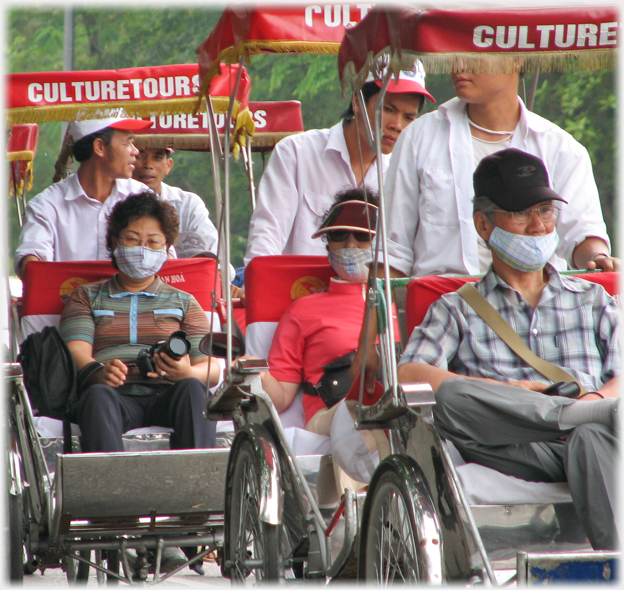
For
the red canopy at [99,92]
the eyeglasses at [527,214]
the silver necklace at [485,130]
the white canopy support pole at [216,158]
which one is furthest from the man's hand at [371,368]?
the red canopy at [99,92]

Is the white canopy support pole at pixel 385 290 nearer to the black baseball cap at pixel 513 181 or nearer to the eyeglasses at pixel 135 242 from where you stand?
the black baseball cap at pixel 513 181

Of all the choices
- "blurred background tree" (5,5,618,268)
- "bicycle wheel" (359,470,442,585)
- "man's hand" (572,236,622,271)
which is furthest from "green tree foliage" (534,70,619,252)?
"bicycle wheel" (359,470,442,585)

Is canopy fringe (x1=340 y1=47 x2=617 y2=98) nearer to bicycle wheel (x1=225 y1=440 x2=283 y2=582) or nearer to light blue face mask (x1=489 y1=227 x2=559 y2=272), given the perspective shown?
light blue face mask (x1=489 y1=227 x2=559 y2=272)

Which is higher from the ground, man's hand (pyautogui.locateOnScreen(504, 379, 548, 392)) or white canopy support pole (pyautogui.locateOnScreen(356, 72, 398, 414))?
white canopy support pole (pyautogui.locateOnScreen(356, 72, 398, 414))

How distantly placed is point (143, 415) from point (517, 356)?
1985 mm

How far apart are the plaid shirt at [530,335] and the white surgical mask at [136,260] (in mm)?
1846

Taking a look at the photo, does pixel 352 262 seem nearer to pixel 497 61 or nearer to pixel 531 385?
pixel 531 385

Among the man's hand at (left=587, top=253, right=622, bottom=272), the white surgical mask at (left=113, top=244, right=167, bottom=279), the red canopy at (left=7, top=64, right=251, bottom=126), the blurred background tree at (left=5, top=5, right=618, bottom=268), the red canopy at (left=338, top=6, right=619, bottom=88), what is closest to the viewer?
the red canopy at (left=338, top=6, right=619, bottom=88)

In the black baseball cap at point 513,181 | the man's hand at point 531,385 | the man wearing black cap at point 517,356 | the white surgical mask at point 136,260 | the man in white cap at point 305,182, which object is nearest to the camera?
the man wearing black cap at point 517,356

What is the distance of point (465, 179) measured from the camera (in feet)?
14.5

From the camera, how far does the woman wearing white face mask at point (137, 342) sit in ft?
14.2

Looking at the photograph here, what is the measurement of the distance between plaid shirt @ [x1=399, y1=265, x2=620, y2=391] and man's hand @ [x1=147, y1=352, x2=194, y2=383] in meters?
1.45

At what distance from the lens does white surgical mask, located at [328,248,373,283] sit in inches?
174

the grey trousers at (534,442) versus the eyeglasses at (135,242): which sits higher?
the eyeglasses at (135,242)
